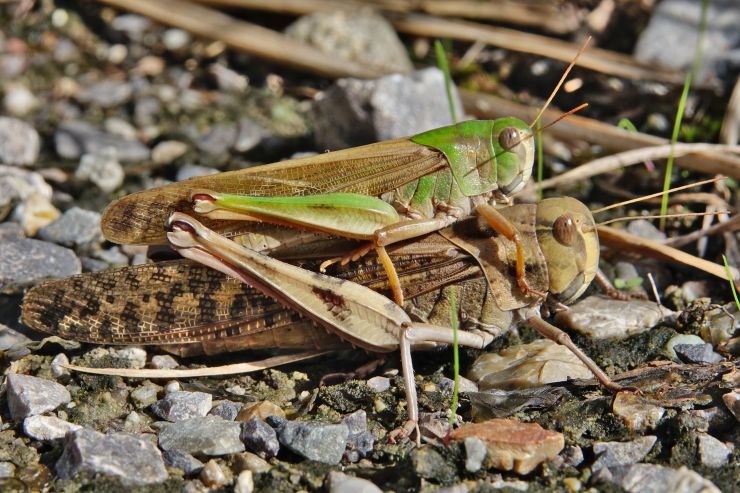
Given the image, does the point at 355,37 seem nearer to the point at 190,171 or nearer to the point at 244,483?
the point at 190,171

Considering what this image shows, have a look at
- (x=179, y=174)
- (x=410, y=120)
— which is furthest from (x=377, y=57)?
(x=179, y=174)

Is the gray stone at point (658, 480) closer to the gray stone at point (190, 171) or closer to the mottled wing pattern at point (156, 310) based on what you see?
the mottled wing pattern at point (156, 310)

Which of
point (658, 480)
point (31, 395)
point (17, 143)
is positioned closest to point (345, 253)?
point (31, 395)

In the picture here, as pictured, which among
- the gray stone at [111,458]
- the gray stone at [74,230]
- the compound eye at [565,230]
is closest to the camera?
the gray stone at [111,458]

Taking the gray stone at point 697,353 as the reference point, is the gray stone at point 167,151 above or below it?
below

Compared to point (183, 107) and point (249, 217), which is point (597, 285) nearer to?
point (249, 217)

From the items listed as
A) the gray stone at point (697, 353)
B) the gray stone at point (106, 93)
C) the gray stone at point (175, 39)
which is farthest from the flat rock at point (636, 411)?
the gray stone at point (175, 39)
